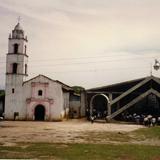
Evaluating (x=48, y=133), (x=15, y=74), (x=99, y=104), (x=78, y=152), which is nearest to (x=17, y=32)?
(x=15, y=74)

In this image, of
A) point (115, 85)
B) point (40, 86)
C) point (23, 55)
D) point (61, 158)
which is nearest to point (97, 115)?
point (115, 85)

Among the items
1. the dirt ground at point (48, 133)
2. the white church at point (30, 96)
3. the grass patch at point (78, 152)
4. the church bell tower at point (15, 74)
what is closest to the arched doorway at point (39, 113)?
the white church at point (30, 96)

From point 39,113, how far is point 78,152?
1237 inches

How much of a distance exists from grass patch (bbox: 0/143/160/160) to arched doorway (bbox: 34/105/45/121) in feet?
90.1

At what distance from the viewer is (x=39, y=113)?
5159 centimetres

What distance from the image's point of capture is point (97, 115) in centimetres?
5291

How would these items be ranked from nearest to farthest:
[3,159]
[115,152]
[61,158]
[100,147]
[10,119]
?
[3,159] < [61,158] < [115,152] < [100,147] < [10,119]

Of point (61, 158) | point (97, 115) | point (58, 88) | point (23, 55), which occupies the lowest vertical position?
point (61, 158)

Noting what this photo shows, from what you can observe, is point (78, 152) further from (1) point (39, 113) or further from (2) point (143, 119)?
(1) point (39, 113)

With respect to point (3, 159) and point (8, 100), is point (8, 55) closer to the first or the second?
point (8, 100)

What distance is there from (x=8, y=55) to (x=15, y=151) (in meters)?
32.4

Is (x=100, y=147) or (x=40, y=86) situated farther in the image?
(x=40, y=86)

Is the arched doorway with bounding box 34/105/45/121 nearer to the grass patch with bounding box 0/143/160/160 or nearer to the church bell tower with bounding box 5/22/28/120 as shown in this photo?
the church bell tower with bounding box 5/22/28/120

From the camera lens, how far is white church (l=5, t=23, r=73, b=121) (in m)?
51.1
